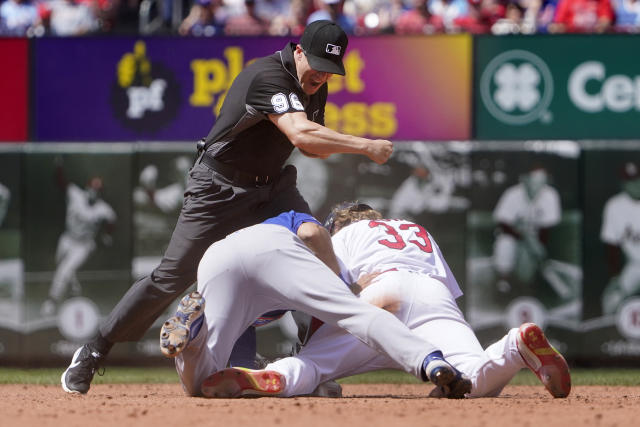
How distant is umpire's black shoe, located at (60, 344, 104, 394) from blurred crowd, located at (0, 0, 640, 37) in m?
5.04

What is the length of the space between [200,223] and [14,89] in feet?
17.4

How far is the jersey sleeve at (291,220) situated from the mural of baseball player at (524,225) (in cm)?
469

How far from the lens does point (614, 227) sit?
1024cm

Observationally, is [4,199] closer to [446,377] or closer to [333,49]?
[333,49]

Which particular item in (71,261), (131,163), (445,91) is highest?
(445,91)

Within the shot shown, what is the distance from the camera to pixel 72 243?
10359 mm

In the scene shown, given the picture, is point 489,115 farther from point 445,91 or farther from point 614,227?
point 614,227

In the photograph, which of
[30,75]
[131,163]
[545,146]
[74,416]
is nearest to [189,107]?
[131,163]

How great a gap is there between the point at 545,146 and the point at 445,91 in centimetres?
108

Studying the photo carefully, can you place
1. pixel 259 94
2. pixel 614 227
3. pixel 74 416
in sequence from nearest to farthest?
pixel 74 416, pixel 259 94, pixel 614 227

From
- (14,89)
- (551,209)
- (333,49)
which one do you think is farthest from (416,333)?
(14,89)

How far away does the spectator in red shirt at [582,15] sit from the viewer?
10625mm

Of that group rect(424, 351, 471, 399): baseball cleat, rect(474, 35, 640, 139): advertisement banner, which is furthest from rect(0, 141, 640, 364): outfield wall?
rect(424, 351, 471, 399): baseball cleat

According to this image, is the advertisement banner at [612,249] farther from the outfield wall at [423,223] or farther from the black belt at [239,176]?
the black belt at [239,176]
